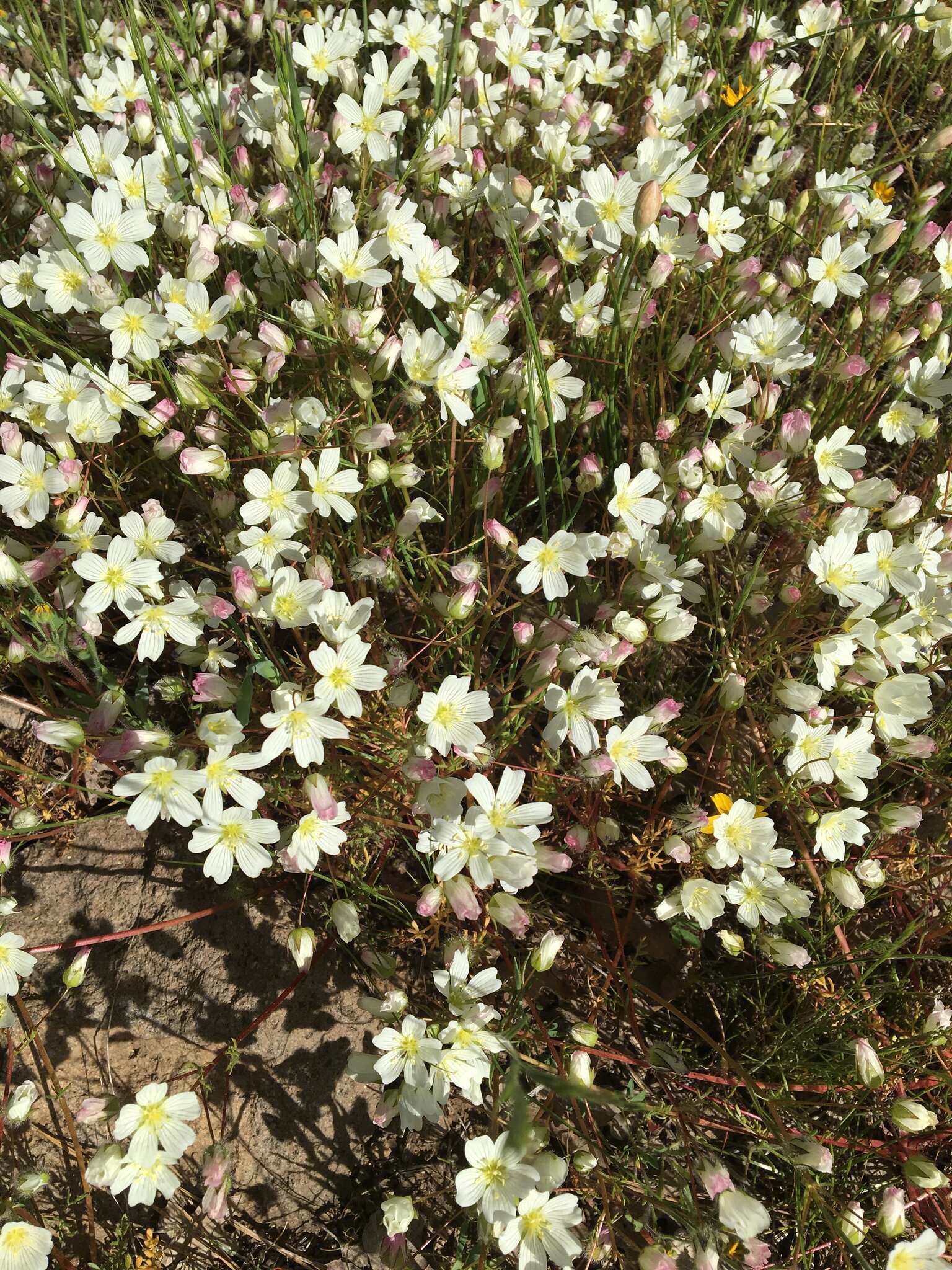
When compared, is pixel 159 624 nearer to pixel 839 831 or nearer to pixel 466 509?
pixel 466 509

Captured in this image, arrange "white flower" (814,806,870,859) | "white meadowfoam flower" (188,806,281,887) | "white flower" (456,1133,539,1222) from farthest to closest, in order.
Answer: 1. "white flower" (814,806,870,859)
2. "white meadowfoam flower" (188,806,281,887)
3. "white flower" (456,1133,539,1222)

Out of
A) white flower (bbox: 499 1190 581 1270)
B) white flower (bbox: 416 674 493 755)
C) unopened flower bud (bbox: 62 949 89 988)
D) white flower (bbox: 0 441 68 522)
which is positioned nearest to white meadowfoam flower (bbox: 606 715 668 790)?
white flower (bbox: 416 674 493 755)

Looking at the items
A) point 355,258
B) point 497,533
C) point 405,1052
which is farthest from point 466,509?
point 405,1052

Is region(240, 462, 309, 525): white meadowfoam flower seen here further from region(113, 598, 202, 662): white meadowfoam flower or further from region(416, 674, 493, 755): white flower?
region(416, 674, 493, 755): white flower

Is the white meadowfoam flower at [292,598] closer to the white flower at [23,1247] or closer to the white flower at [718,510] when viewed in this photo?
the white flower at [718,510]

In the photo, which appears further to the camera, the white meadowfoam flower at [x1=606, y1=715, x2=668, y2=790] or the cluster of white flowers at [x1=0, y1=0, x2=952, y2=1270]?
the white meadowfoam flower at [x1=606, y1=715, x2=668, y2=790]

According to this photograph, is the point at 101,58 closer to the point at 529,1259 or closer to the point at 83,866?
the point at 83,866

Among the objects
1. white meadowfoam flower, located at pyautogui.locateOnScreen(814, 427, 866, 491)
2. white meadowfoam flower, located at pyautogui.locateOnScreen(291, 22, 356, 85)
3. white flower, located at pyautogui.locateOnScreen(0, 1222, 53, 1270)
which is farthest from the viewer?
white meadowfoam flower, located at pyautogui.locateOnScreen(291, 22, 356, 85)

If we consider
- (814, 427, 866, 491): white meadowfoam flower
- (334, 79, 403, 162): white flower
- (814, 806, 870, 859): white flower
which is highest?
(334, 79, 403, 162): white flower
